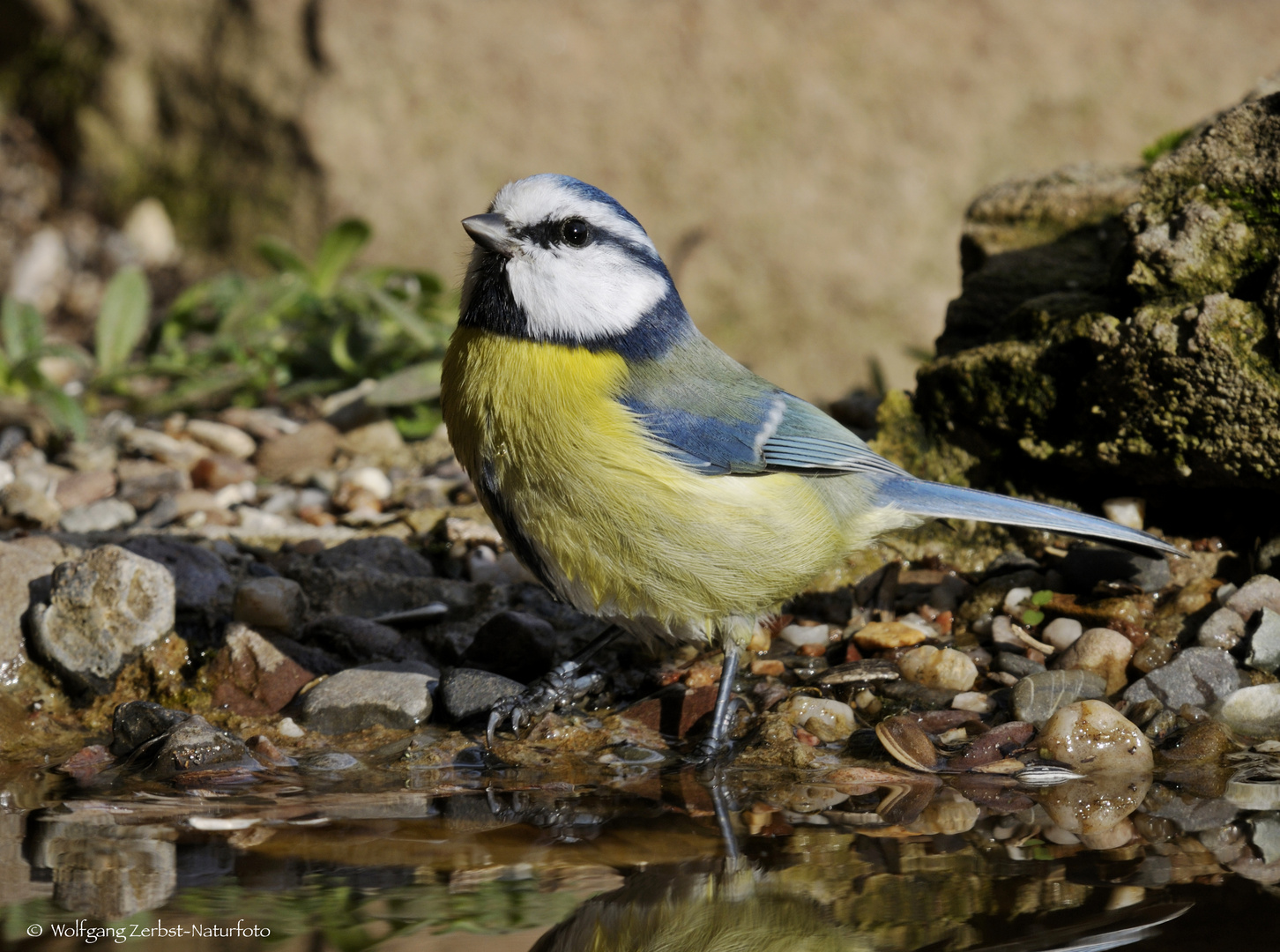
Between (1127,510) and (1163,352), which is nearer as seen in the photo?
(1163,352)

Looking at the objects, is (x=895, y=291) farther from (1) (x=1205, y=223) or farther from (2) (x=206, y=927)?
(2) (x=206, y=927)

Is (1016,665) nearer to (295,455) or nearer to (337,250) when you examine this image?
(295,455)

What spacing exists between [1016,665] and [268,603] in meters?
2.17

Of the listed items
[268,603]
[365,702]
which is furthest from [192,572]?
[365,702]

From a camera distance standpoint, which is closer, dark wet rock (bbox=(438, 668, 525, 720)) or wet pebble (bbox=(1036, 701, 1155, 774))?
wet pebble (bbox=(1036, 701, 1155, 774))

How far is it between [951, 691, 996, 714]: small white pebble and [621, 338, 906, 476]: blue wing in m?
0.68

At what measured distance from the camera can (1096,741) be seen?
2.74 m

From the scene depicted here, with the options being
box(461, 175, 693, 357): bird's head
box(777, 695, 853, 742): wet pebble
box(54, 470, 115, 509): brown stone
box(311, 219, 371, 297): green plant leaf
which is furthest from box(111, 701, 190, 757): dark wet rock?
box(311, 219, 371, 297): green plant leaf

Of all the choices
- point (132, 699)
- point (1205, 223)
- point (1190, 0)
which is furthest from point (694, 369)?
point (1190, 0)

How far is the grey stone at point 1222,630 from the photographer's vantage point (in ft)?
10.2

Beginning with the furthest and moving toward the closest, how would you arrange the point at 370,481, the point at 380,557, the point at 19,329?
1. the point at 19,329
2. the point at 370,481
3. the point at 380,557

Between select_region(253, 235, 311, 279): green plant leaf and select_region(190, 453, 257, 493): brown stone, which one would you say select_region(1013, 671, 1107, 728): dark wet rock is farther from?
select_region(253, 235, 311, 279): green plant leaf

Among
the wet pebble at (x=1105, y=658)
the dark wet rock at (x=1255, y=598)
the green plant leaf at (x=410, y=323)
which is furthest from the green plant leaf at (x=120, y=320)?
the dark wet rock at (x=1255, y=598)

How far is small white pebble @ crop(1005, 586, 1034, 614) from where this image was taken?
3.48m
